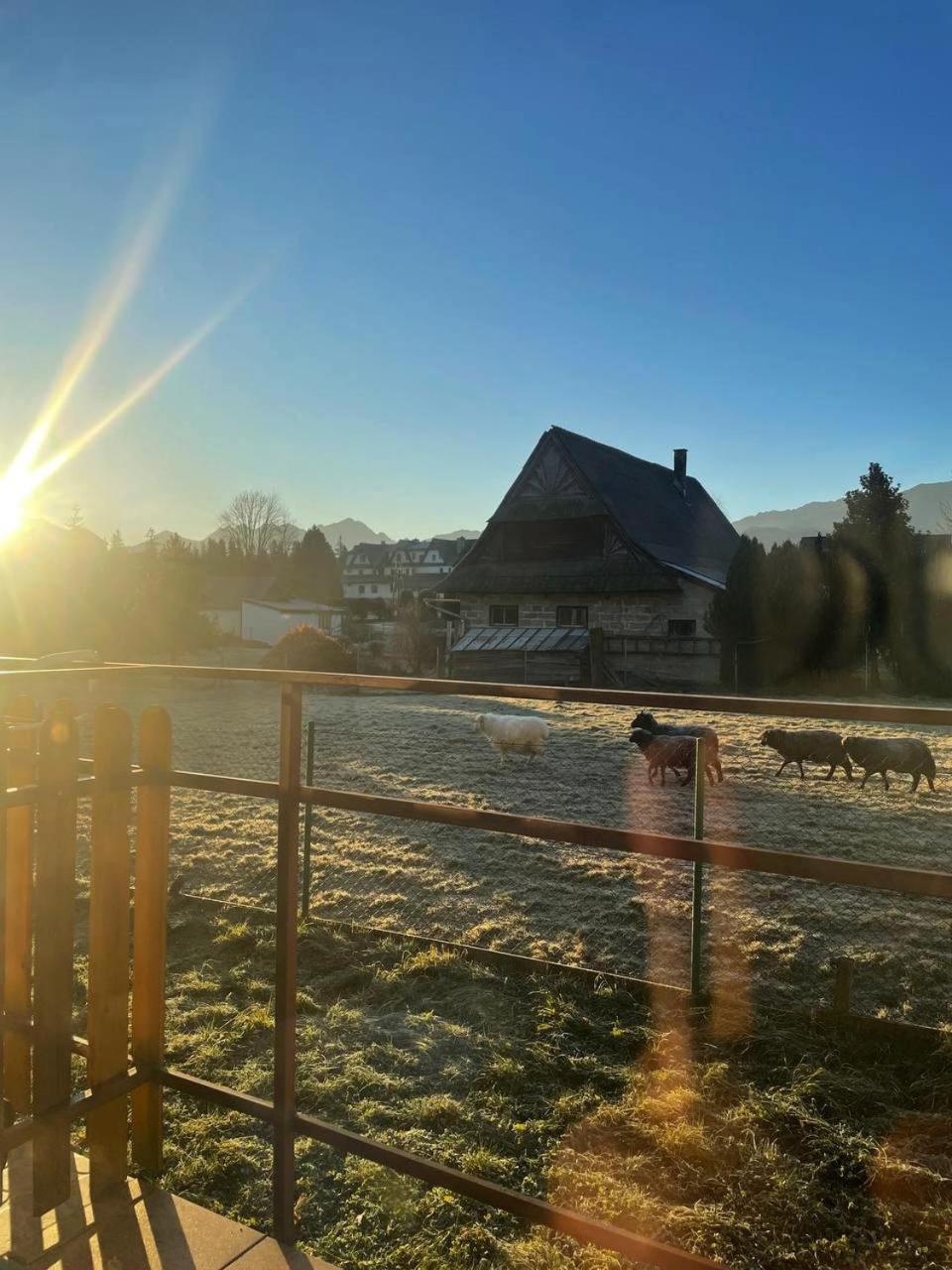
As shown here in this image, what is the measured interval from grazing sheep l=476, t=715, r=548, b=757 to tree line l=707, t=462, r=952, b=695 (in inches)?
423

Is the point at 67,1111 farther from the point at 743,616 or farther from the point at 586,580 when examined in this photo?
the point at 586,580

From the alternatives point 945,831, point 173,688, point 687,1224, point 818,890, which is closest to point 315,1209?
point 687,1224

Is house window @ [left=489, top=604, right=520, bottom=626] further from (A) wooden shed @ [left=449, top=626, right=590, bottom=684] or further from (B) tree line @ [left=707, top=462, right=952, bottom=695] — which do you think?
(B) tree line @ [left=707, top=462, right=952, bottom=695]

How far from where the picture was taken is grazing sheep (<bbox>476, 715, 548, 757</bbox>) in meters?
10.4

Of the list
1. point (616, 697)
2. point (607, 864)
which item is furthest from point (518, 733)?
point (616, 697)

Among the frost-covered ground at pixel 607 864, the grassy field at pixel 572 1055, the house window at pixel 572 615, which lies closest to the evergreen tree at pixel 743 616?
the house window at pixel 572 615

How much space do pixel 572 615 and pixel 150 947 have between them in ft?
71.5

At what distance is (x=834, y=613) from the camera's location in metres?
19.9

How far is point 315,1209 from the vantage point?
2379mm

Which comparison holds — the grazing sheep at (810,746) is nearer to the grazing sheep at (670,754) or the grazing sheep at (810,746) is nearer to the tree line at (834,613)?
the grazing sheep at (670,754)

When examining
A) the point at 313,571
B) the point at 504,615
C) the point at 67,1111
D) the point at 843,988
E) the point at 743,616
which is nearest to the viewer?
the point at 67,1111

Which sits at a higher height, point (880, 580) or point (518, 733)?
point (880, 580)

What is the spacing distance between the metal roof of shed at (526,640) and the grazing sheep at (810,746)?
1190 cm

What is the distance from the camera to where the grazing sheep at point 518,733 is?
34.0 feet
